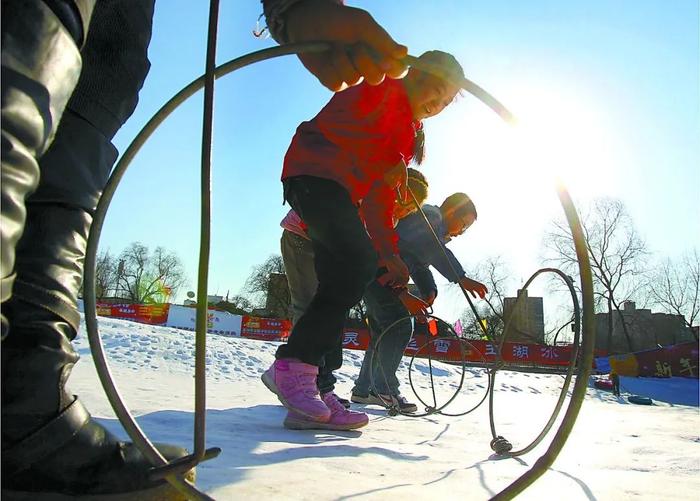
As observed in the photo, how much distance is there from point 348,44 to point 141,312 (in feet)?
48.6

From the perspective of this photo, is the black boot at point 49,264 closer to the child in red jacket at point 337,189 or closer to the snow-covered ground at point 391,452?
the snow-covered ground at point 391,452

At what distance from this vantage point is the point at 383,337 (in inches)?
79.6

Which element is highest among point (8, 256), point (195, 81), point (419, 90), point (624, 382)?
point (419, 90)

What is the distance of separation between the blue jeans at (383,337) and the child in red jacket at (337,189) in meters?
0.74

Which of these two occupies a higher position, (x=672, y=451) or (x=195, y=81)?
(x=195, y=81)

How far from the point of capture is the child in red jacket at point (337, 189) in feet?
3.73

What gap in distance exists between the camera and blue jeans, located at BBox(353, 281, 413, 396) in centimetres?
196

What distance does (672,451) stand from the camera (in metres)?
1.08

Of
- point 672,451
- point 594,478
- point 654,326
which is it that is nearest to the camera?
point 594,478

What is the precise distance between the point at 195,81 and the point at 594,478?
73 cm

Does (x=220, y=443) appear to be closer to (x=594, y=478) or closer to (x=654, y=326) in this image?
(x=594, y=478)

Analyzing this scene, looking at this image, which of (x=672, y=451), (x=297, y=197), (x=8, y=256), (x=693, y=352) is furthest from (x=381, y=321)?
(x=693, y=352)

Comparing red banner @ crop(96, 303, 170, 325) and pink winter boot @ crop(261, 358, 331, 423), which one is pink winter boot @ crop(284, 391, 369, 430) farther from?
red banner @ crop(96, 303, 170, 325)

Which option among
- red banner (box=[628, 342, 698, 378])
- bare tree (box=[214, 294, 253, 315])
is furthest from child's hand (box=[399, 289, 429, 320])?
bare tree (box=[214, 294, 253, 315])
